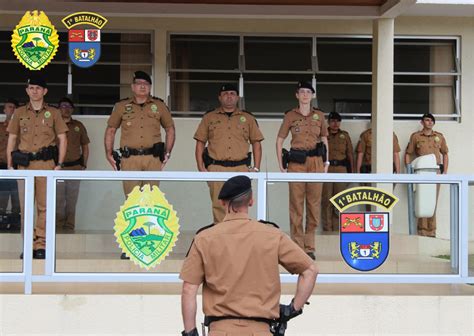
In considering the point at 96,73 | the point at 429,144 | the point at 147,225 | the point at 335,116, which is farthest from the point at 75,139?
the point at 429,144

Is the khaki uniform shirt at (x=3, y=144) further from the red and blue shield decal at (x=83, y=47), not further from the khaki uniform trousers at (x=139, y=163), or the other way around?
the khaki uniform trousers at (x=139, y=163)

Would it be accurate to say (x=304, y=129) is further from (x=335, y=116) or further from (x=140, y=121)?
(x=335, y=116)

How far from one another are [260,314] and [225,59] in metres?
7.86

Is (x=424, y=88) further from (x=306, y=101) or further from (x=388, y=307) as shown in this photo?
(x=388, y=307)

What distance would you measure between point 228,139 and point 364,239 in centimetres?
225

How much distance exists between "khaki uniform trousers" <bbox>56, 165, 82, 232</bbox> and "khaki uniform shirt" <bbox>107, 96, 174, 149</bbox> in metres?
1.71

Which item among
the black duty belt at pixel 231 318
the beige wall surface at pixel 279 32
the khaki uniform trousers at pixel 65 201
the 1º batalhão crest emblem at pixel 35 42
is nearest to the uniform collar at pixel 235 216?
the black duty belt at pixel 231 318

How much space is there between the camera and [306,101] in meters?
9.28

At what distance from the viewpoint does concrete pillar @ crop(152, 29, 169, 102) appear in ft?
38.6

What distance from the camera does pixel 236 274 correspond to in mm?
4508

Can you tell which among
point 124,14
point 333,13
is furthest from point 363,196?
point 124,14

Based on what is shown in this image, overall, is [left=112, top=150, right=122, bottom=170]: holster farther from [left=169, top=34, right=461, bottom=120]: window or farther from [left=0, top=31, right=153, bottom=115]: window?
[left=169, top=34, right=461, bottom=120]: window

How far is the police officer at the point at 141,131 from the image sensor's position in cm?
901

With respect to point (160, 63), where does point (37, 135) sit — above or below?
below
